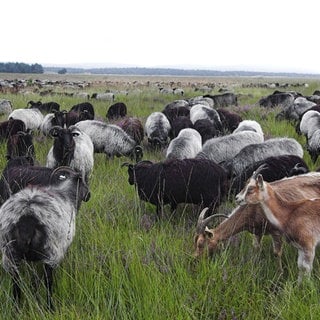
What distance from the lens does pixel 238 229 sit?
468cm

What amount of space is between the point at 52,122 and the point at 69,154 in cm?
529

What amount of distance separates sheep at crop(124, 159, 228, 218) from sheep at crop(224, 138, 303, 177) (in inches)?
51.4

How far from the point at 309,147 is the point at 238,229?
248 inches

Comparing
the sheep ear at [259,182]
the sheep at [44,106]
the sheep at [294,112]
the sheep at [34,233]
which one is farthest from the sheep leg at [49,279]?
the sheep at [44,106]

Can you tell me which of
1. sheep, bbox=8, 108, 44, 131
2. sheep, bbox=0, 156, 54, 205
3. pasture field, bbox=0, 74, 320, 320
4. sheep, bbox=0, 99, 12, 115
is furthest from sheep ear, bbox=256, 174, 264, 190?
sheep, bbox=0, 99, 12, 115

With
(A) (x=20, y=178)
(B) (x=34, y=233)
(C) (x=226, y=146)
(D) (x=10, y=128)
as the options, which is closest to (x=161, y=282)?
(B) (x=34, y=233)

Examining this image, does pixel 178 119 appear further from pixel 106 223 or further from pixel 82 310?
pixel 82 310

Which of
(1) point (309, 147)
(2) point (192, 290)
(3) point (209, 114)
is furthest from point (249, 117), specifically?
(2) point (192, 290)

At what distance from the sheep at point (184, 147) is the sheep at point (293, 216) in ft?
15.8

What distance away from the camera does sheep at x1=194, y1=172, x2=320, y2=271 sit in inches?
174

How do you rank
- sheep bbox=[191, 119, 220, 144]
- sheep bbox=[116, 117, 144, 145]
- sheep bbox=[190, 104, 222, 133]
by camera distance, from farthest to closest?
sheep bbox=[190, 104, 222, 133]
sheep bbox=[116, 117, 144, 145]
sheep bbox=[191, 119, 220, 144]

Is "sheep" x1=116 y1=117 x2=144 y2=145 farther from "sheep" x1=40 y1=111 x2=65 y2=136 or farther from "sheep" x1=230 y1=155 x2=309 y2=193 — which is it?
"sheep" x1=230 y1=155 x2=309 y2=193

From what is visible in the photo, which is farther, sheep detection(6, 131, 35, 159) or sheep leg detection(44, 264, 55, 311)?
sheep detection(6, 131, 35, 159)

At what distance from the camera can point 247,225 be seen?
4.71 meters
